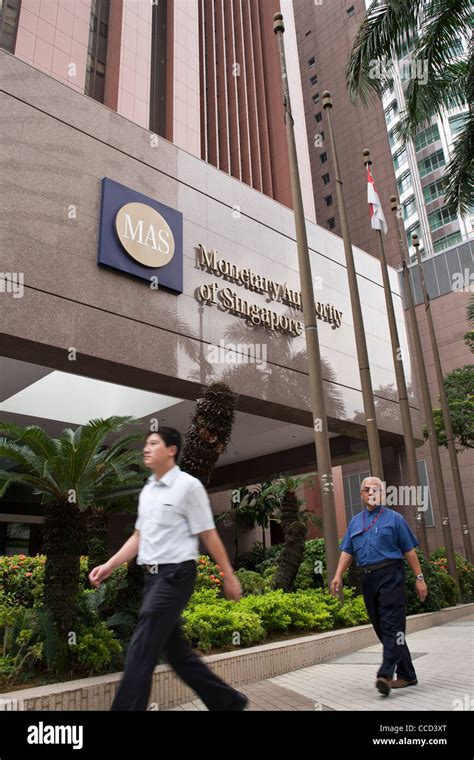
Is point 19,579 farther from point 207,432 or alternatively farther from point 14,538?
point 14,538

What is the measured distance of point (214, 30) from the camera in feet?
124

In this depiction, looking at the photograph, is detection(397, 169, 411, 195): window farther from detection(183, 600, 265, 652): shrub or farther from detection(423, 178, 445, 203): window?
detection(183, 600, 265, 652): shrub

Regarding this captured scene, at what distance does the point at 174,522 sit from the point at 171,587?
348mm

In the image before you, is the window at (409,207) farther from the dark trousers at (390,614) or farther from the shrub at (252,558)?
the dark trousers at (390,614)

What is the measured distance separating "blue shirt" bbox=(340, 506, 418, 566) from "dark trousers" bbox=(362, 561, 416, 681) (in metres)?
0.11

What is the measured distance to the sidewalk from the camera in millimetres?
4477

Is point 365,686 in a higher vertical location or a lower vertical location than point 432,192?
lower

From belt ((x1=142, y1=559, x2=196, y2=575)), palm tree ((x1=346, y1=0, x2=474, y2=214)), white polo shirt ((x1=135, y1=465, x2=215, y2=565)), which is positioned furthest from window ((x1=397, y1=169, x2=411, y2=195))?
belt ((x1=142, y1=559, x2=196, y2=575))

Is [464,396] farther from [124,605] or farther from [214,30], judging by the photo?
[214,30]

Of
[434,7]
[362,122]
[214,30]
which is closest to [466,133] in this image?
[434,7]

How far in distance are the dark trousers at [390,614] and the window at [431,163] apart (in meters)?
59.2

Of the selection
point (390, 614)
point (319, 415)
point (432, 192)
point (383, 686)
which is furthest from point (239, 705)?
point (432, 192)

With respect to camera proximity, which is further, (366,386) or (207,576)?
(366,386)

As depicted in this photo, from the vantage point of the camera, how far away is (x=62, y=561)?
6094 mm
